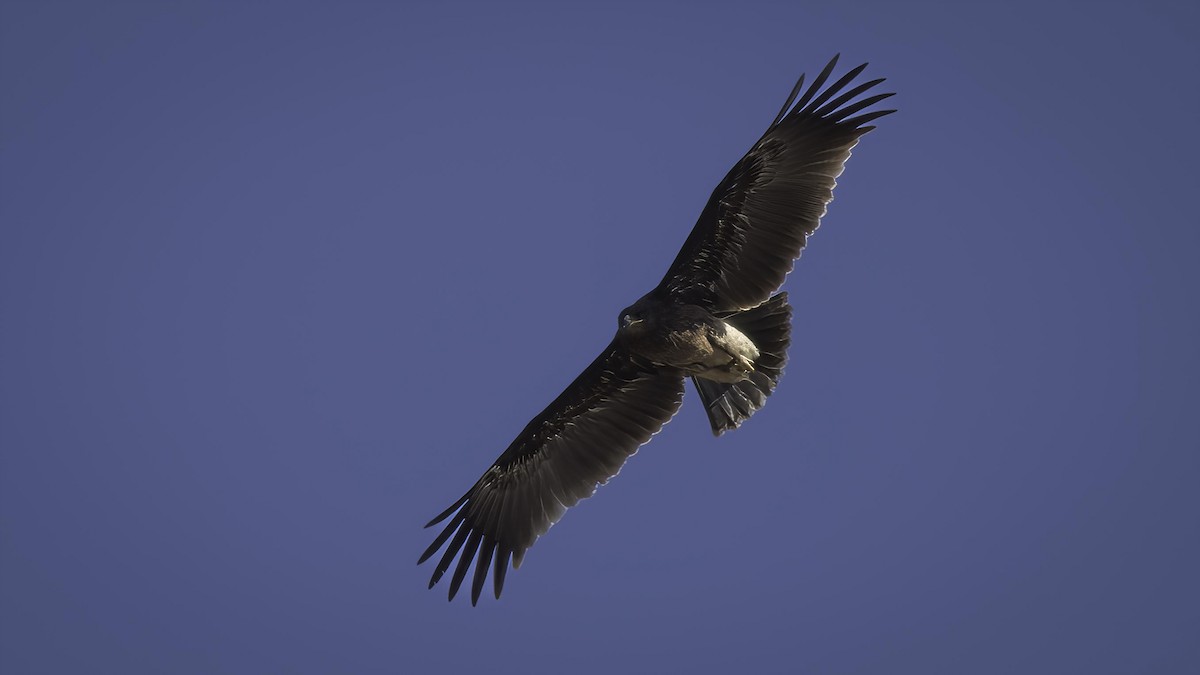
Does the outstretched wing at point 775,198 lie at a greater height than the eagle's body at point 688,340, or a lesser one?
greater

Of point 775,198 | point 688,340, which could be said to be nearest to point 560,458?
point 688,340

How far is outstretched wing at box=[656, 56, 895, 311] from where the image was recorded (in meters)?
11.5

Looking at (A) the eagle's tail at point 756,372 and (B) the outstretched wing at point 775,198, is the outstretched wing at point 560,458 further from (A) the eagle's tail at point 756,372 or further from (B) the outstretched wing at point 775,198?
(B) the outstretched wing at point 775,198

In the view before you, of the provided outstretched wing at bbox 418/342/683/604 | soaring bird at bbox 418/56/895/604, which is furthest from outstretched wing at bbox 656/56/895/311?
outstretched wing at bbox 418/342/683/604

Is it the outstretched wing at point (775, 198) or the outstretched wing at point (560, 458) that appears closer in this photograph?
the outstretched wing at point (775, 198)

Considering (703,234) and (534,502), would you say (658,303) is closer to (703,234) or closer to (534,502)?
(703,234)

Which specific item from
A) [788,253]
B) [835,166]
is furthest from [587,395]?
[835,166]

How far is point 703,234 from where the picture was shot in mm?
11688

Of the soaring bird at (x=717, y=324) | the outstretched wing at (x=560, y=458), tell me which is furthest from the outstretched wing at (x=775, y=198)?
the outstretched wing at (x=560, y=458)

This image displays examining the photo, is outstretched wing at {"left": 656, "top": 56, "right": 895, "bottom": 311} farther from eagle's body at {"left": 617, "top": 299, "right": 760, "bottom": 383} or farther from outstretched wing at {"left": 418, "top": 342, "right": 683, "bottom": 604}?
outstretched wing at {"left": 418, "top": 342, "right": 683, "bottom": 604}

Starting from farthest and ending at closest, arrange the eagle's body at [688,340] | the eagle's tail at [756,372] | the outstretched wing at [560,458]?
the outstretched wing at [560,458], the eagle's tail at [756,372], the eagle's body at [688,340]

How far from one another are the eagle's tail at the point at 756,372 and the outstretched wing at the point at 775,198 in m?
0.14

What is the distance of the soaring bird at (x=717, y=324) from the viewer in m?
11.5

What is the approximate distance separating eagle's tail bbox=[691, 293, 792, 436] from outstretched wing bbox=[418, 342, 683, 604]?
0.44 m
